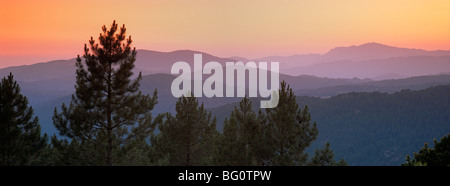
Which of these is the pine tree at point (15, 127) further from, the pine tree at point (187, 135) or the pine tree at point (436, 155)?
the pine tree at point (436, 155)

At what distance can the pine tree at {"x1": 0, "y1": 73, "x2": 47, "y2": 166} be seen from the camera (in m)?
19.1

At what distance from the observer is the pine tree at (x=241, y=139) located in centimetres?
1769

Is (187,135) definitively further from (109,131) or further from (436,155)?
(436,155)

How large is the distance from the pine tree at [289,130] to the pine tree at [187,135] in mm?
5394

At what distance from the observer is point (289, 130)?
19.4 m

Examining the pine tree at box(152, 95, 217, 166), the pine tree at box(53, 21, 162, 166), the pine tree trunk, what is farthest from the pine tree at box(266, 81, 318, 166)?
the pine tree trunk

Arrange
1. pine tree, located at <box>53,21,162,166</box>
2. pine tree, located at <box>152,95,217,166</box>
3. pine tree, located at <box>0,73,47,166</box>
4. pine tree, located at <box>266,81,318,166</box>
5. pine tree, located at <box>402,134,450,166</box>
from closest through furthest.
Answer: pine tree, located at <box>53,21,162,166</box>, pine tree, located at <box>402,134,450,166</box>, pine tree, located at <box>0,73,47,166</box>, pine tree, located at <box>266,81,318,166</box>, pine tree, located at <box>152,95,217,166</box>

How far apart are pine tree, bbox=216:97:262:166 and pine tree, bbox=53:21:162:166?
4975 millimetres

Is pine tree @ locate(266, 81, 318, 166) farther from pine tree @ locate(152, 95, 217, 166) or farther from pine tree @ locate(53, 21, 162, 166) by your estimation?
pine tree @ locate(53, 21, 162, 166)

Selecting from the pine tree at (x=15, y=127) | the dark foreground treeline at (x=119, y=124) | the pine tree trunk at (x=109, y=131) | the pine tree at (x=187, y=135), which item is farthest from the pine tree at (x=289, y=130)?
the pine tree at (x=15, y=127)
